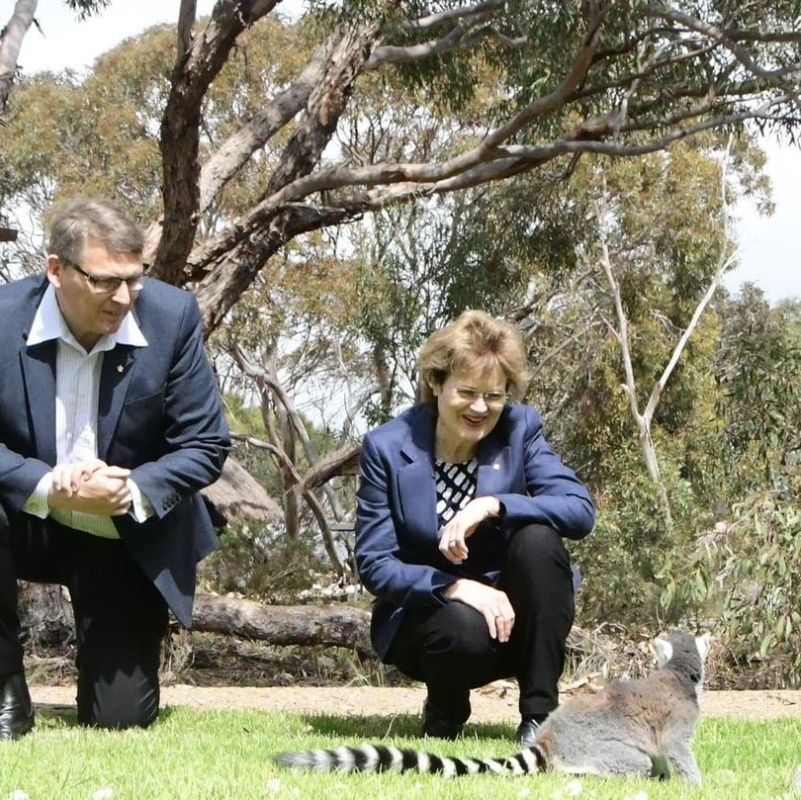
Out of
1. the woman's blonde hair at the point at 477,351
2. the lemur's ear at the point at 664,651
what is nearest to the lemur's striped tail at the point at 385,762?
the lemur's ear at the point at 664,651

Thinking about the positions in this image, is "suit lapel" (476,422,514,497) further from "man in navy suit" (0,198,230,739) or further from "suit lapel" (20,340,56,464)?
"suit lapel" (20,340,56,464)

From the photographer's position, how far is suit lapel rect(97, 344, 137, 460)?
480cm

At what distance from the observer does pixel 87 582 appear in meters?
4.97

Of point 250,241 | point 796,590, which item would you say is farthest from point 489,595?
point 250,241

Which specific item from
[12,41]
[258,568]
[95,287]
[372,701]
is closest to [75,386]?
[95,287]

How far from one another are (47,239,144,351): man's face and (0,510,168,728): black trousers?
0.79 m

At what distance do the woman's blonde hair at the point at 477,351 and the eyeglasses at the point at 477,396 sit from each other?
2.7 inches

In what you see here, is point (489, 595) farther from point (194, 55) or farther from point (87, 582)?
point (194, 55)

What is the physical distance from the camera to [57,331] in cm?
472

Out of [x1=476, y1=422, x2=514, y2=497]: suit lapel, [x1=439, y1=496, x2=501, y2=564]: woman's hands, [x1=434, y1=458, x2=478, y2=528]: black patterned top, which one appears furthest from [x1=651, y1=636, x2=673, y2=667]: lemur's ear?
[x1=434, y1=458, x2=478, y2=528]: black patterned top

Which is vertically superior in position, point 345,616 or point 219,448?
point 219,448

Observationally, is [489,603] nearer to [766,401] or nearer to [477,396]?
[477,396]

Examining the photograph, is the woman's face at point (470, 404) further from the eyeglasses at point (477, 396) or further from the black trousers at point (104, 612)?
the black trousers at point (104, 612)

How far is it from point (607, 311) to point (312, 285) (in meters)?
4.78
